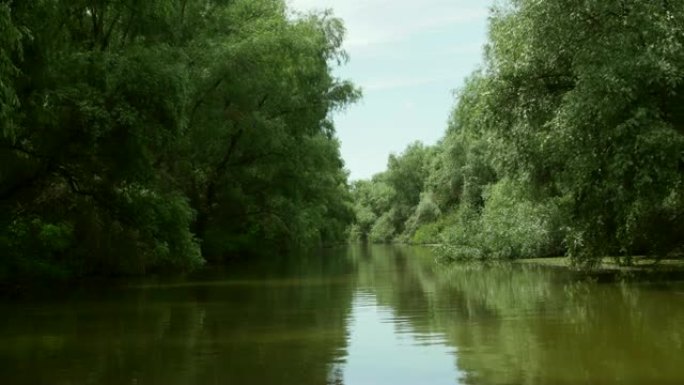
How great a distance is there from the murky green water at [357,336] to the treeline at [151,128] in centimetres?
262

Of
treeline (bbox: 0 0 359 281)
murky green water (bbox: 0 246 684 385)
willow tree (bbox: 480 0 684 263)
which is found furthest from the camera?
treeline (bbox: 0 0 359 281)

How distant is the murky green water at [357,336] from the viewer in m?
9.38

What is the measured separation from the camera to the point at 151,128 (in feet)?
64.4

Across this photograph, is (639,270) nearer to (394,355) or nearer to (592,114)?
(592,114)

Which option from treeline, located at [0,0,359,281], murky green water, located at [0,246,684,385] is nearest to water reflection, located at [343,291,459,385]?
murky green water, located at [0,246,684,385]

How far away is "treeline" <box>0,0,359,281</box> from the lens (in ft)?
61.2

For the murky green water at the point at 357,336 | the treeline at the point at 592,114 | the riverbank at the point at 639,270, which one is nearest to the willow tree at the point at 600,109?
the treeline at the point at 592,114

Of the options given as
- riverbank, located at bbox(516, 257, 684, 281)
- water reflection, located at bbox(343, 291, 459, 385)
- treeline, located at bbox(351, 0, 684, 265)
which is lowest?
water reflection, located at bbox(343, 291, 459, 385)

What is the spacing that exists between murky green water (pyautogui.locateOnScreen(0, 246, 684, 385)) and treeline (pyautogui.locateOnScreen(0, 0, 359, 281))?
262 centimetres

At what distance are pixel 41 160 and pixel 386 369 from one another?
14.3 meters

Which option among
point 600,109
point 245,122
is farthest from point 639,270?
point 245,122

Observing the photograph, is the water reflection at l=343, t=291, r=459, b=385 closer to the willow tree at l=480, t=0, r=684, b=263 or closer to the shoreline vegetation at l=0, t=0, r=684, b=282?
the shoreline vegetation at l=0, t=0, r=684, b=282

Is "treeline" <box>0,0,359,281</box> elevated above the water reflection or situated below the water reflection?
above

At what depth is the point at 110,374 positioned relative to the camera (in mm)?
9742
